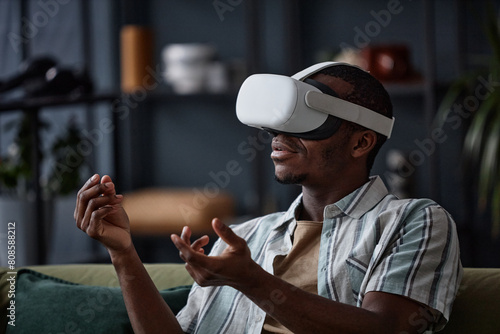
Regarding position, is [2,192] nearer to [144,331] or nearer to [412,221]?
[144,331]

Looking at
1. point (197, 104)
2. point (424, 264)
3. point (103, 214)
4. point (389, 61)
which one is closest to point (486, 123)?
point (389, 61)

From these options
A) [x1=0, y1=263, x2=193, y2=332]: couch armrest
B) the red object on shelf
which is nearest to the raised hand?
[x1=0, y1=263, x2=193, y2=332]: couch armrest

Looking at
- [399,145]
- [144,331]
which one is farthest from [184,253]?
[399,145]

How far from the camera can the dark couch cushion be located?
1.59 metres

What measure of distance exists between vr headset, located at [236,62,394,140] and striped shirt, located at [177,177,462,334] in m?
0.14

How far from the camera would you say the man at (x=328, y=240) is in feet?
4.13

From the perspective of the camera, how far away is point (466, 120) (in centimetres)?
342

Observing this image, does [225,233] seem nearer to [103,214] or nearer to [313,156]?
[103,214]

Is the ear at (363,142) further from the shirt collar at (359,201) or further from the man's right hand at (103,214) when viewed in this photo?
the man's right hand at (103,214)

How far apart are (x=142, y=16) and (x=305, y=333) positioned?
3193 mm

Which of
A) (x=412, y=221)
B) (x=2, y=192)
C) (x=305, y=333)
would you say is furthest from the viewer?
(x=2, y=192)

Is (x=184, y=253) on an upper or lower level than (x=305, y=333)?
upper

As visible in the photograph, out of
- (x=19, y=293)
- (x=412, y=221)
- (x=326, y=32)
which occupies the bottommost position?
(x=19, y=293)

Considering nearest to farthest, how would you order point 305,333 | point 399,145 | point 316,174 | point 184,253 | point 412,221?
point 184,253, point 305,333, point 412,221, point 316,174, point 399,145
